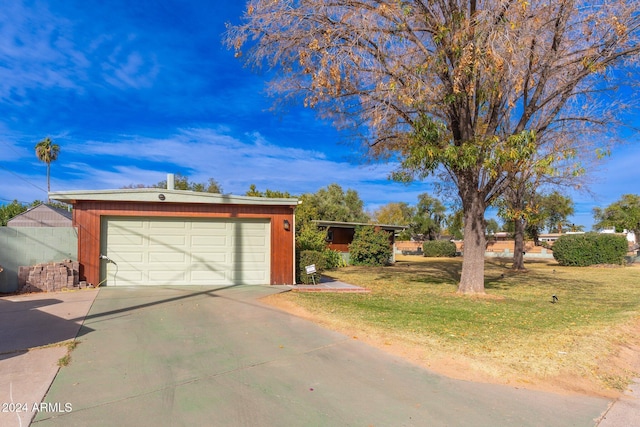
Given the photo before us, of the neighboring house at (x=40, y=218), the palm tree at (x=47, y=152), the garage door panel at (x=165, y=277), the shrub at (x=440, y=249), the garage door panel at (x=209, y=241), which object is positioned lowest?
the shrub at (x=440, y=249)

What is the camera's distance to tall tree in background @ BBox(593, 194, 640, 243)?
43100 millimetres

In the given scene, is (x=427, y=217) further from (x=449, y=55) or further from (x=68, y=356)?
(x=68, y=356)

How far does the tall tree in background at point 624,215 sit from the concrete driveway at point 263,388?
4957 cm

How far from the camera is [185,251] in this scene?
1117cm

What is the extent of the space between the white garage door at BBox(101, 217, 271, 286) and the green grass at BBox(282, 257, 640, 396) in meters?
2.25

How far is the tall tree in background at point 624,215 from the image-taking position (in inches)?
1697

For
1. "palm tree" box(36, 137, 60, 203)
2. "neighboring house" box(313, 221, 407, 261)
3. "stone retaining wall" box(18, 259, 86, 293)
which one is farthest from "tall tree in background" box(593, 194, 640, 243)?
"palm tree" box(36, 137, 60, 203)

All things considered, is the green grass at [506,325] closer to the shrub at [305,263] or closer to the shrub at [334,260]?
the shrub at [305,263]

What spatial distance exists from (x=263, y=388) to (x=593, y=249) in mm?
27825

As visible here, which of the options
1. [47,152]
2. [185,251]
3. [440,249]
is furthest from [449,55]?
[47,152]

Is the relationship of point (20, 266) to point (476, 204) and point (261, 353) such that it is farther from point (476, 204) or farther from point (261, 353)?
point (476, 204)

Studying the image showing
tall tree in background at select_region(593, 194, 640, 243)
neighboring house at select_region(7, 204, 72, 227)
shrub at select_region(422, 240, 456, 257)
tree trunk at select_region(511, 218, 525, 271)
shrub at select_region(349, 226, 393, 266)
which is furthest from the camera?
tall tree in background at select_region(593, 194, 640, 243)

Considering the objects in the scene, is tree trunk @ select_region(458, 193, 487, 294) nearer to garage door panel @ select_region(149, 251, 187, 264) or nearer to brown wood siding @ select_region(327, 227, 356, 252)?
garage door panel @ select_region(149, 251, 187, 264)

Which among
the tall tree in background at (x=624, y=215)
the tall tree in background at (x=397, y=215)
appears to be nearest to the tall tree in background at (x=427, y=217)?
the tall tree in background at (x=397, y=215)
